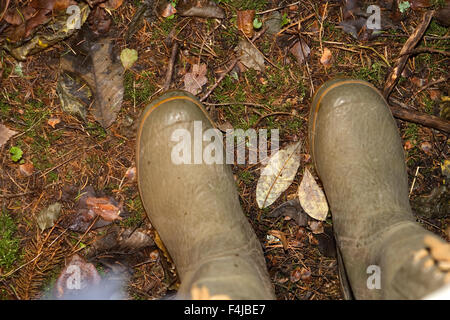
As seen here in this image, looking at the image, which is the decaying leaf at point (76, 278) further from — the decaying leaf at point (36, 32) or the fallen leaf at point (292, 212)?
the decaying leaf at point (36, 32)

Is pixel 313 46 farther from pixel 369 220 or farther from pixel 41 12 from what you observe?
pixel 41 12

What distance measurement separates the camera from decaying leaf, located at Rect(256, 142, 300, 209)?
200 cm

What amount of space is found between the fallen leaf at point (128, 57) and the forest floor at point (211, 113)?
0.03 meters

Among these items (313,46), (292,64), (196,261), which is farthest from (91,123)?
(313,46)

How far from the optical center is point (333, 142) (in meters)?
1.91

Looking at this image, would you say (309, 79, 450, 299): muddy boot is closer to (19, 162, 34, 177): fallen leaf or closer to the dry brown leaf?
the dry brown leaf

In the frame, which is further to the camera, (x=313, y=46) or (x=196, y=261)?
(x=313, y=46)

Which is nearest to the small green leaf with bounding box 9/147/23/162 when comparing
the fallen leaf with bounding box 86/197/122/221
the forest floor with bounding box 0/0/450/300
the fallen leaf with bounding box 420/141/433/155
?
the forest floor with bounding box 0/0/450/300

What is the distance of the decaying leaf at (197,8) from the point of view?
6.52 feet

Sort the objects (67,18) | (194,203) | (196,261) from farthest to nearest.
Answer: (67,18) < (194,203) < (196,261)

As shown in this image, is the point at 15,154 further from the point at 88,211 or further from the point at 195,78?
the point at 195,78

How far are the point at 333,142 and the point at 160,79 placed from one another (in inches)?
40.6

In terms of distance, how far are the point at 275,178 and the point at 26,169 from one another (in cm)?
141

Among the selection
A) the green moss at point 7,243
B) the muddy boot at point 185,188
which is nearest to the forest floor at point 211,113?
the green moss at point 7,243
